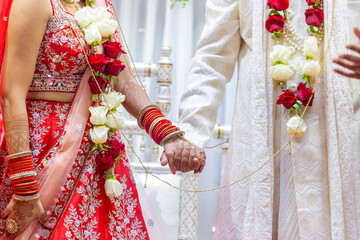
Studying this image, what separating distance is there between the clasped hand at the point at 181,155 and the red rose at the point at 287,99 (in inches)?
12.9

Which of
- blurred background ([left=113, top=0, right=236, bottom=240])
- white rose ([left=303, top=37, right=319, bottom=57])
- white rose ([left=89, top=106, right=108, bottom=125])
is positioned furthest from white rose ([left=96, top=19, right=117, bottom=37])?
blurred background ([left=113, top=0, right=236, bottom=240])

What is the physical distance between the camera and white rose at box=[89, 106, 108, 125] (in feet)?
5.92

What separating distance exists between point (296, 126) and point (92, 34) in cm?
72

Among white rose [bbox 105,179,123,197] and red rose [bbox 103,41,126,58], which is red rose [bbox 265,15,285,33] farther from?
white rose [bbox 105,179,123,197]

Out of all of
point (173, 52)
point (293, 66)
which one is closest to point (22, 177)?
point (293, 66)

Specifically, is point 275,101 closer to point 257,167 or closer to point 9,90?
point 257,167

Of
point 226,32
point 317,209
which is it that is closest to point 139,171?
point 226,32

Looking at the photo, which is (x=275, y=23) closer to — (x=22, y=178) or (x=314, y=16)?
(x=314, y=16)

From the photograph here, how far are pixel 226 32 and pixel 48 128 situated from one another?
2.52ft

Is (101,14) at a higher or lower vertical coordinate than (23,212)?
higher

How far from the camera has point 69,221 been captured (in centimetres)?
167

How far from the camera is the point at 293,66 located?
6.44 ft

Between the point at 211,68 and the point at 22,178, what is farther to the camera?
the point at 211,68

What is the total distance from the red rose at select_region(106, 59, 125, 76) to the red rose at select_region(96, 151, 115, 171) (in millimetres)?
266
